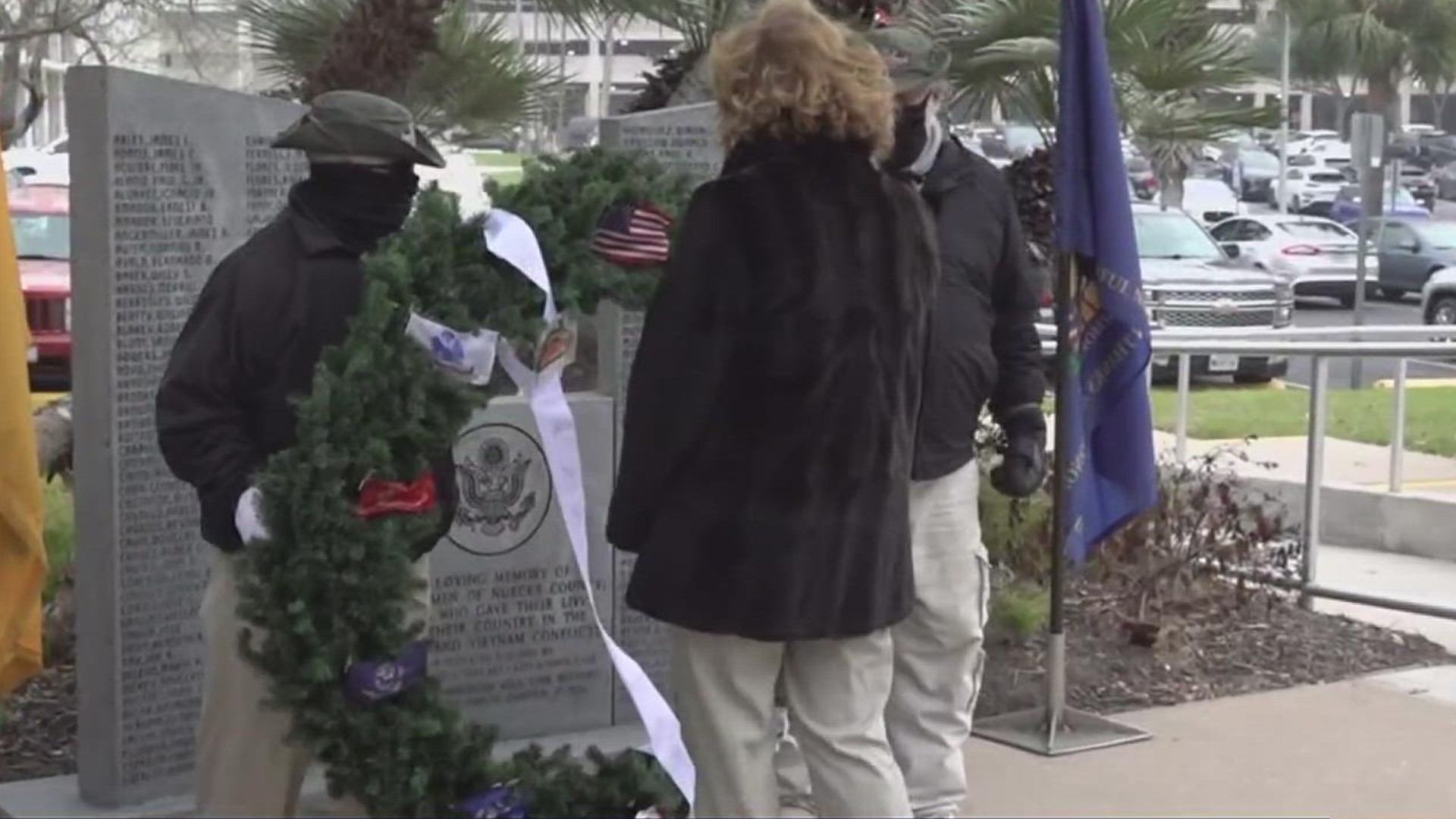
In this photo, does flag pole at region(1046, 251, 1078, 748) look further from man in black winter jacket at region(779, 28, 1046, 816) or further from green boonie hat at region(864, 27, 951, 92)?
green boonie hat at region(864, 27, 951, 92)

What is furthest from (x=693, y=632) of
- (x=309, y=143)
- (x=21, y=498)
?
(x=21, y=498)

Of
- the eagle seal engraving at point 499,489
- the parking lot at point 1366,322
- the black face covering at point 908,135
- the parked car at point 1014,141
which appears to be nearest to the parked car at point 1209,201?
the parking lot at point 1366,322

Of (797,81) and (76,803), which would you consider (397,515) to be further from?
(76,803)

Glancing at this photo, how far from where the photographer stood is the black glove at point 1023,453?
5.34m

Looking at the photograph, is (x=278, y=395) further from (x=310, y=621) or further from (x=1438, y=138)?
(x=1438, y=138)

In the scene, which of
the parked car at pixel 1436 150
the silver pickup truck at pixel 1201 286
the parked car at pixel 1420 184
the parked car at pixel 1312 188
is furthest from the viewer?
the parked car at pixel 1436 150

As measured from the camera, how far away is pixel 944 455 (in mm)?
4980

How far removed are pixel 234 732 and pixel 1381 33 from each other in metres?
41.8

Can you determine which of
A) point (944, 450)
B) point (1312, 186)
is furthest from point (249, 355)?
point (1312, 186)

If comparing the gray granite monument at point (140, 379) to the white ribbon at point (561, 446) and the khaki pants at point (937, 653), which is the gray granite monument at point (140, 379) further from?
the khaki pants at point (937, 653)

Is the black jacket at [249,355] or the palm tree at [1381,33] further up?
the palm tree at [1381,33]

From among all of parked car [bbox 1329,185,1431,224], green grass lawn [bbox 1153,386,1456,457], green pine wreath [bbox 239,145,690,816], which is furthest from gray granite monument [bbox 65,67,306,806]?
parked car [bbox 1329,185,1431,224]

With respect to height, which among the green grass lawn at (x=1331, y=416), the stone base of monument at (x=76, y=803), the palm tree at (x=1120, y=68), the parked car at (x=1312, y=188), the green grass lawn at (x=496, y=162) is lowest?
the stone base of monument at (x=76, y=803)

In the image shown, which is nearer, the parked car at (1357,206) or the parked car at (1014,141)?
the parked car at (1014,141)
